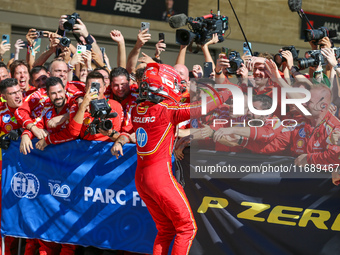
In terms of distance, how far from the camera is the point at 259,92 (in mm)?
4770

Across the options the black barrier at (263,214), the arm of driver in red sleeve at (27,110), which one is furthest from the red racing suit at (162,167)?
the arm of driver in red sleeve at (27,110)

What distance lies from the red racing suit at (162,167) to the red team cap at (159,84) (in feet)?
0.28

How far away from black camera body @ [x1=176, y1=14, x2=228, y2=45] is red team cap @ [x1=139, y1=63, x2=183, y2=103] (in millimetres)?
788

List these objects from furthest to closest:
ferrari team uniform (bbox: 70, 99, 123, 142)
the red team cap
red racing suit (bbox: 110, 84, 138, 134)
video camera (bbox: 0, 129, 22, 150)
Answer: video camera (bbox: 0, 129, 22, 150) → red racing suit (bbox: 110, 84, 138, 134) → ferrari team uniform (bbox: 70, 99, 123, 142) → the red team cap

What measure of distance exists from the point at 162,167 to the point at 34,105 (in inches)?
96.8

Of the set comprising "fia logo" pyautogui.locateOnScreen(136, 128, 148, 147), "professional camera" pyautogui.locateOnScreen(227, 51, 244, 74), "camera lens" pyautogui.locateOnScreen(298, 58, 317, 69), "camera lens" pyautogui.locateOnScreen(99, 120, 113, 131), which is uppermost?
"camera lens" pyautogui.locateOnScreen(298, 58, 317, 69)

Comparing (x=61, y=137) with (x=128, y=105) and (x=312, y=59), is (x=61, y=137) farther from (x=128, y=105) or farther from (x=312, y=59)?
(x=312, y=59)

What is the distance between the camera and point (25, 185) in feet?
19.0

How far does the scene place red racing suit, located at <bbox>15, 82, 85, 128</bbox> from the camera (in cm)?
595

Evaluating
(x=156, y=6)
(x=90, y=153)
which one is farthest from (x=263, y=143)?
(x=156, y=6)

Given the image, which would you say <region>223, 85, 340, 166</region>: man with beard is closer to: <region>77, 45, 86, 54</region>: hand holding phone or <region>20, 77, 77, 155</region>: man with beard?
<region>20, 77, 77, 155</region>: man with beard

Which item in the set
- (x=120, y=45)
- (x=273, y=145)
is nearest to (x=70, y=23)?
(x=120, y=45)

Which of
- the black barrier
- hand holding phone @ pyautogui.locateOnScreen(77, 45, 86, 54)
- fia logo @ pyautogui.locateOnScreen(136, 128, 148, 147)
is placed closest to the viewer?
the black barrier

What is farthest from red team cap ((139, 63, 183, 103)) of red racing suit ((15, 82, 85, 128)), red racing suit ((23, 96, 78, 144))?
red racing suit ((15, 82, 85, 128))
